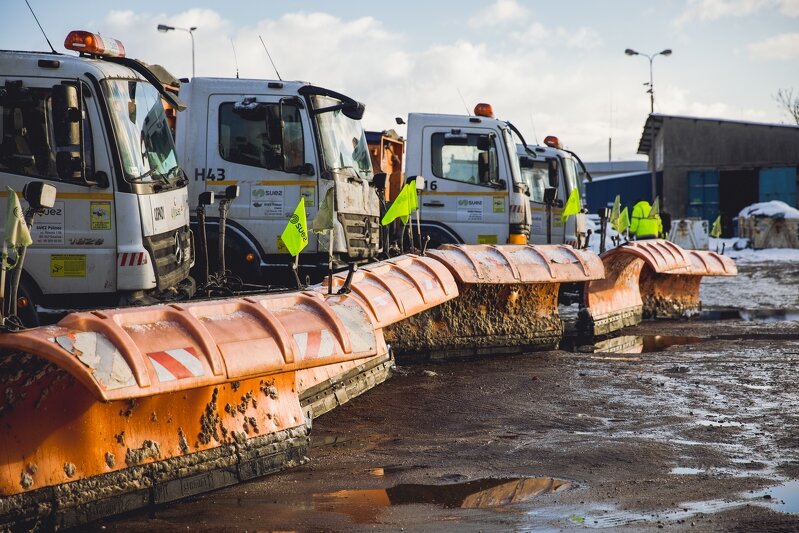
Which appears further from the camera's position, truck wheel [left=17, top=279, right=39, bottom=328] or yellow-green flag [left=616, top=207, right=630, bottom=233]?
yellow-green flag [left=616, top=207, right=630, bottom=233]

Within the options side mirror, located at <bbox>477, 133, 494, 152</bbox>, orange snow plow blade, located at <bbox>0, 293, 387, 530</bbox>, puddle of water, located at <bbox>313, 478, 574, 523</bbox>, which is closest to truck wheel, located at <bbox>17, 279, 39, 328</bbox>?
orange snow plow blade, located at <bbox>0, 293, 387, 530</bbox>

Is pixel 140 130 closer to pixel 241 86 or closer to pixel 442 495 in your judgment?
pixel 241 86

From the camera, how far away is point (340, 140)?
11062mm

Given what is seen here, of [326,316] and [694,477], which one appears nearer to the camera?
[694,477]

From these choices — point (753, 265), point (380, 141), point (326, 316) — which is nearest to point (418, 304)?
point (326, 316)

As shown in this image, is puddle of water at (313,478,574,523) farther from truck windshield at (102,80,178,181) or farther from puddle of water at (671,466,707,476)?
truck windshield at (102,80,178,181)

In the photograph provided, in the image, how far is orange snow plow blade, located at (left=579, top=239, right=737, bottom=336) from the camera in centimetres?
1205

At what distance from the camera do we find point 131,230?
296 inches

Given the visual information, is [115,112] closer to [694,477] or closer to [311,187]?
[311,187]

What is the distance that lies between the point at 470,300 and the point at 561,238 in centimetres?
811

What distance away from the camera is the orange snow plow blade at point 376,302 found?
6.93 m

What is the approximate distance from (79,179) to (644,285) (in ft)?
28.0

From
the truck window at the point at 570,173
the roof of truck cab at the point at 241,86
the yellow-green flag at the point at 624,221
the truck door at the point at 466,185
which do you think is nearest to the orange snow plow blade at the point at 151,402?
the roof of truck cab at the point at 241,86

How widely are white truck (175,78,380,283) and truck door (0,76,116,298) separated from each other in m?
3.04
